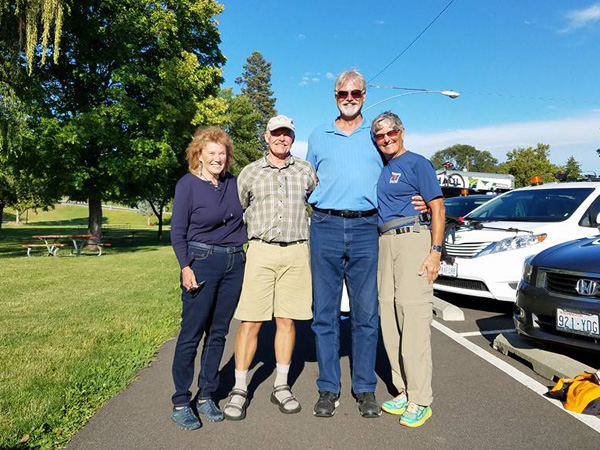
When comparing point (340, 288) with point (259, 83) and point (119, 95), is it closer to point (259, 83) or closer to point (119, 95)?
point (119, 95)

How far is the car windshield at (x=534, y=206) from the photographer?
656cm

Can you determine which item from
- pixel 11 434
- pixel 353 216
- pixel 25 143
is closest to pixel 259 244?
pixel 353 216

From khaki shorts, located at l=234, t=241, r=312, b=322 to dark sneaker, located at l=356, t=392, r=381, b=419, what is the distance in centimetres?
70

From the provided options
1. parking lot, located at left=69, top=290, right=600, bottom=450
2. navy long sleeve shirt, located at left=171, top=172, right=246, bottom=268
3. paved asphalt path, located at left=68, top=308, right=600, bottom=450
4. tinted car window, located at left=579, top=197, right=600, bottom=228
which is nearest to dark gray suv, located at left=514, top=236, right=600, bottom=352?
parking lot, located at left=69, top=290, right=600, bottom=450

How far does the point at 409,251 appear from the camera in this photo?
320 centimetres

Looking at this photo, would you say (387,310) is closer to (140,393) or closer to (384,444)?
(384,444)

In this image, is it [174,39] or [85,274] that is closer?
[85,274]

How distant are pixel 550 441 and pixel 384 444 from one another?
3.32ft

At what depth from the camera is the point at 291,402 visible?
3312mm

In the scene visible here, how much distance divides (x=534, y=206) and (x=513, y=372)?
13.0 feet

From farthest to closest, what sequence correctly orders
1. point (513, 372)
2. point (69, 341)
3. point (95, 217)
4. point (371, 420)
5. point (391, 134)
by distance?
point (95, 217) → point (69, 341) → point (513, 372) → point (391, 134) → point (371, 420)

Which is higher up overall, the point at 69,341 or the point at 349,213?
the point at 349,213

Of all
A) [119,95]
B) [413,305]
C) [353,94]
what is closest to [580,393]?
[413,305]

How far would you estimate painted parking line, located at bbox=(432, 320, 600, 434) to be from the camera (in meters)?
3.05
